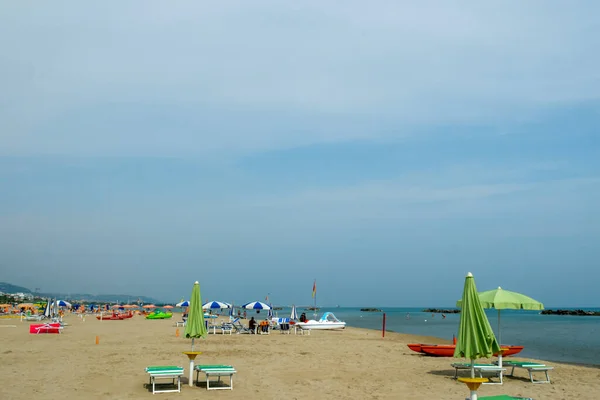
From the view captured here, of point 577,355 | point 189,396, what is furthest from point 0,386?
point 577,355

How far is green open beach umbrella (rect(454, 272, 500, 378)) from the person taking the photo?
410 inches

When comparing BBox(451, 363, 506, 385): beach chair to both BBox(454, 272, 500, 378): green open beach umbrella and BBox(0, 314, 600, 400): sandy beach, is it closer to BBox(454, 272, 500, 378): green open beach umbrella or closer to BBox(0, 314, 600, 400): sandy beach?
BBox(0, 314, 600, 400): sandy beach

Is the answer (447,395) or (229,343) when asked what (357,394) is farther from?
(229,343)

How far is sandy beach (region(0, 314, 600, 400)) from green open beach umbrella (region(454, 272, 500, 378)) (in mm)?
2060

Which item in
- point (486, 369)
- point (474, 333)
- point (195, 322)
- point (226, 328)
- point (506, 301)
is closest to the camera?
point (474, 333)

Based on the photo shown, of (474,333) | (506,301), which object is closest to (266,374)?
(474,333)

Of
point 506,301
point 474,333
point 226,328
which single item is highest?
point 506,301

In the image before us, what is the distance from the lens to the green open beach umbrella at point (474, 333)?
410 inches

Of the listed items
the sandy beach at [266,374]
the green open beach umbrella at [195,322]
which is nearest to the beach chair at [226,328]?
the sandy beach at [266,374]

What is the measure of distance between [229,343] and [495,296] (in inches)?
513

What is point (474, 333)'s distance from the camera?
34.4 feet

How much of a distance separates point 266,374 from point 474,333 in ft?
20.6

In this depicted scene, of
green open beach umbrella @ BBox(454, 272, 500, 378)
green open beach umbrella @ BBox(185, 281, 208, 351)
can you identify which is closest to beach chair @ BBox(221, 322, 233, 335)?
green open beach umbrella @ BBox(185, 281, 208, 351)

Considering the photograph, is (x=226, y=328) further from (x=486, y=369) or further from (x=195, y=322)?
(x=486, y=369)
